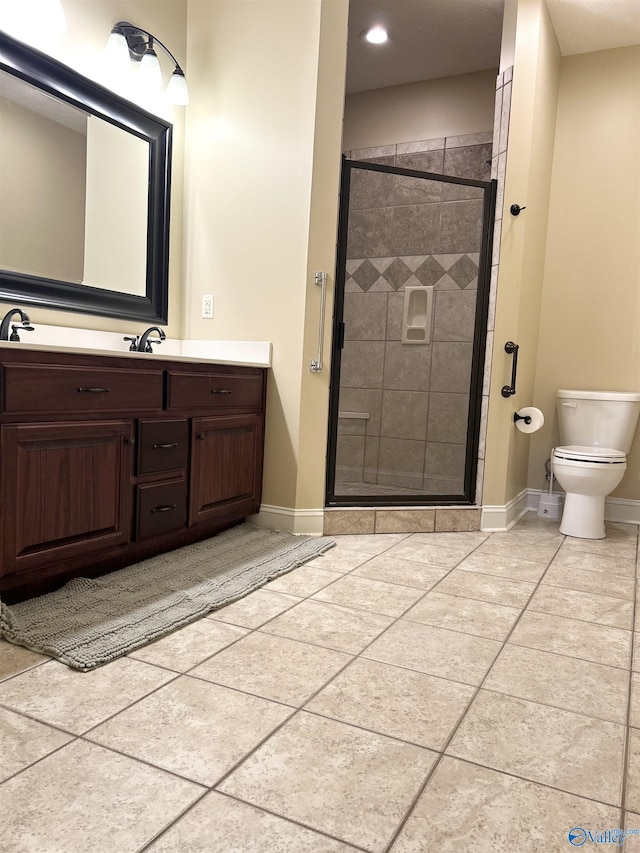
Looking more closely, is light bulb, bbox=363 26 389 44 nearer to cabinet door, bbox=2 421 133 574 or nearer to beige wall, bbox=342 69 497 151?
beige wall, bbox=342 69 497 151

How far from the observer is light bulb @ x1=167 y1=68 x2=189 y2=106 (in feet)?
9.19

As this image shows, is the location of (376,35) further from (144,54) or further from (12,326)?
(12,326)

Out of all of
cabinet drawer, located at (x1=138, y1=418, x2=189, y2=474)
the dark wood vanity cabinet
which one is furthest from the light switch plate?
cabinet drawer, located at (x1=138, y1=418, x2=189, y2=474)

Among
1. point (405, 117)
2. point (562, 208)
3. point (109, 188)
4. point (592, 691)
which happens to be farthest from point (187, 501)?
point (405, 117)

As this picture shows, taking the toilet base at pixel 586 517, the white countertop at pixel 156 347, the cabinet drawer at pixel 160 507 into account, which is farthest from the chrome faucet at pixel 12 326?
the toilet base at pixel 586 517

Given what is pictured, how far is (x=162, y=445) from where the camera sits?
90.2 inches

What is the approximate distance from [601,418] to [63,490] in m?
2.72

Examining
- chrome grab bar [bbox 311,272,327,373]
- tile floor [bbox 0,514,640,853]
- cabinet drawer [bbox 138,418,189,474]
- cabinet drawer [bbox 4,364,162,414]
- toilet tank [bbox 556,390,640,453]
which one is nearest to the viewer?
tile floor [bbox 0,514,640,853]

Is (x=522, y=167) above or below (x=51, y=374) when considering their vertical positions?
above

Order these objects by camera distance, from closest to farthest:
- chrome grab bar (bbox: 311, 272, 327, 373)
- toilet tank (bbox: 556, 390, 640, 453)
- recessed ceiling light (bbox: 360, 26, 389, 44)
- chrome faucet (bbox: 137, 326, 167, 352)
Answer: chrome faucet (bbox: 137, 326, 167, 352)
chrome grab bar (bbox: 311, 272, 327, 373)
toilet tank (bbox: 556, 390, 640, 453)
recessed ceiling light (bbox: 360, 26, 389, 44)

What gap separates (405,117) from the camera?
414cm

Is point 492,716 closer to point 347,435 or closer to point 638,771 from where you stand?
point 638,771

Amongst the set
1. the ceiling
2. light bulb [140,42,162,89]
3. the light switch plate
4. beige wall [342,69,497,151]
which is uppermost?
the ceiling

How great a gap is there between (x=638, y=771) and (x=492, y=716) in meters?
0.30
